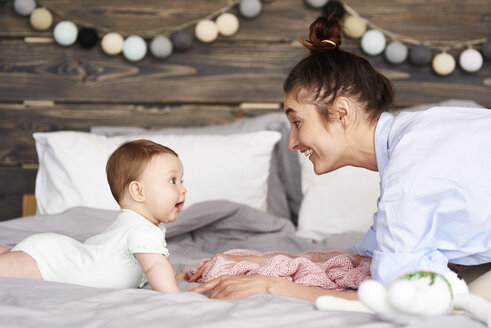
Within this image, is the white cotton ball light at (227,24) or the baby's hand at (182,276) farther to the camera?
the white cotton ball light at (227,24)

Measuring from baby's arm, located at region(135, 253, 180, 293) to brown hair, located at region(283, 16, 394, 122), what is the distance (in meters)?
0.49

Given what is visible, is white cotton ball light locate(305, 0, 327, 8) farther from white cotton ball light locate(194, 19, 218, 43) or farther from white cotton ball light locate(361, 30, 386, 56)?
white cotton ball light locate(194, 19, 218, 43)

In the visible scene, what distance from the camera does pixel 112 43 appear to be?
2.24 m

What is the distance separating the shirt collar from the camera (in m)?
1.22

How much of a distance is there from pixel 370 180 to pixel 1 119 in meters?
1.56

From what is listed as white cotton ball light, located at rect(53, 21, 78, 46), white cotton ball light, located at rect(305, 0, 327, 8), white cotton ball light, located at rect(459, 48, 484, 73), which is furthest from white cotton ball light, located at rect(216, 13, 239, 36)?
white cotton ball light, located at rect(459, 48, 484, 73)

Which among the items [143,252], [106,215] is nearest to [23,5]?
[106,215]

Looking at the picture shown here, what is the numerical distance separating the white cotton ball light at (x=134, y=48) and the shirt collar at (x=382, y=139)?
1296 millimetres

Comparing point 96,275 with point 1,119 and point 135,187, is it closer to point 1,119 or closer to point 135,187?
point 135,187

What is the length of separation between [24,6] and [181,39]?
67 cm

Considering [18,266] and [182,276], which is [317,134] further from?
[18,266]

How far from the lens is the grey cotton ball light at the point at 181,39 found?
2.23m

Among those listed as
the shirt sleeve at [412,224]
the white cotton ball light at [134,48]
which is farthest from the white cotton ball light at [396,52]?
the shirt sleeve at [412,224]

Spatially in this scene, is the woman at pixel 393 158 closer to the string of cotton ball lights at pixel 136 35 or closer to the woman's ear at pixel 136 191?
the woman's ear at pixel 136 191
